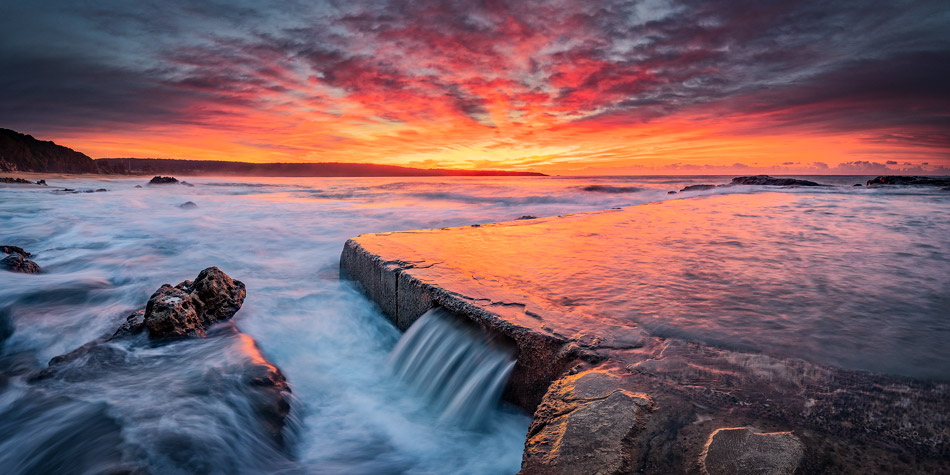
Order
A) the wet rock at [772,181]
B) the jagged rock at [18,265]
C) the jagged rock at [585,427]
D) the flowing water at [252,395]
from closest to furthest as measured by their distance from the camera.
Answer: the jagged rock at [585,427] → the flowing water at [252,395] → the jagged rock at [18,265] → the wet rock at [772,181]

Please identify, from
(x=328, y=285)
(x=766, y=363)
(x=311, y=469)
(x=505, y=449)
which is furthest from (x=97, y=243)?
(x=766, y=363)

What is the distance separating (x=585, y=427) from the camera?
123 centimetres

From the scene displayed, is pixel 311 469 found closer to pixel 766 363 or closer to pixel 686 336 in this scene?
pixel 686 336

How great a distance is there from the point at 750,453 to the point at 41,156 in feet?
283

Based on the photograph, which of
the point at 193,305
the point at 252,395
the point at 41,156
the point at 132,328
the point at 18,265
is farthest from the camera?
the point at 41,156

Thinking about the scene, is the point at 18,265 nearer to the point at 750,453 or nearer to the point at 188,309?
the point at 188,309

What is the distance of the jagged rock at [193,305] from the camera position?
283 cm

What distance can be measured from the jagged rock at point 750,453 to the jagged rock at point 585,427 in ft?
0.63

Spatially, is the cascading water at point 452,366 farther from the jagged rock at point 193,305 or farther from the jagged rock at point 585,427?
the jagged rock at point 193,305

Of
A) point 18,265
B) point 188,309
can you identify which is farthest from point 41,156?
point 188,309

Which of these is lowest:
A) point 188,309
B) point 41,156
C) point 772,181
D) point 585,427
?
point 188,309

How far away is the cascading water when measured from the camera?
2176mm

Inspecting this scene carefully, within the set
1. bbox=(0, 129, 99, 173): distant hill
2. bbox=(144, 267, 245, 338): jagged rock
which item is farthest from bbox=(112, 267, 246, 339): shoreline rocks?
bbox=(0, 129, 99, 173): distant hill

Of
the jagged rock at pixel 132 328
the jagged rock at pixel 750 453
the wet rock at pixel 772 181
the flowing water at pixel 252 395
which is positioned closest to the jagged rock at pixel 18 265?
the flowing water at pixel 252 395
